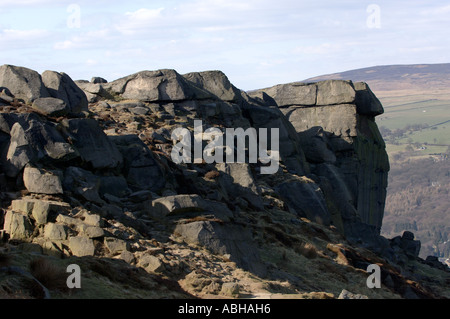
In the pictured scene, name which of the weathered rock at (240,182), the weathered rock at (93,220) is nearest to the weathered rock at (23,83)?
the weathered rock at (240,182)

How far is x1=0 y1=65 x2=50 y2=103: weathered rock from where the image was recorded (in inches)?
1140

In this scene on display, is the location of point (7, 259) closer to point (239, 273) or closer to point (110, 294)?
point (110, 294)

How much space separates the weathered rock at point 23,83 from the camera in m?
29.0

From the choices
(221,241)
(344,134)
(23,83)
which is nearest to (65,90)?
(23,83)

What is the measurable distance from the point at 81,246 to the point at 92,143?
7.10 m

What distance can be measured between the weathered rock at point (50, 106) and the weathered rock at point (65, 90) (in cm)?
244

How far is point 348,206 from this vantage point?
42.8 metres

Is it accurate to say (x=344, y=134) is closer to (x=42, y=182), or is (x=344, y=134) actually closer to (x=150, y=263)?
(x=42, y=182)

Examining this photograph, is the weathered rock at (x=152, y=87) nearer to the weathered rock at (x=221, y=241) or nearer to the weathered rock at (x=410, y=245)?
the weathered rock at (x=221, y=241)
